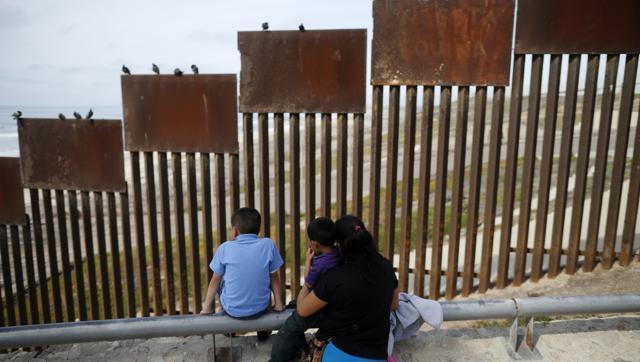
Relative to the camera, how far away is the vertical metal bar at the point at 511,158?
13.4 feet

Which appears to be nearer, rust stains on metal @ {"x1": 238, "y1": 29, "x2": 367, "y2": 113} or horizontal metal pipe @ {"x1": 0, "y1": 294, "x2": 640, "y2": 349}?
horizontal metal pipe @ {"x1": 0, "y1": 294, "x2": 640, "y2": 349}

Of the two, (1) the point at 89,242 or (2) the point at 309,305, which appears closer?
(2) the point at 309,305

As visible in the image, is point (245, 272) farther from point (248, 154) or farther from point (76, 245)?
point (76, 245)

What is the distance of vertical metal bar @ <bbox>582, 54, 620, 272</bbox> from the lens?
4.16 metres

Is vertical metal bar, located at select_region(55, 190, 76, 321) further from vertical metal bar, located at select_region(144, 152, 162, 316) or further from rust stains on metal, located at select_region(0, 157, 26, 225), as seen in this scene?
vertical metal bar, located at select_region(144, 152, 162, 316)

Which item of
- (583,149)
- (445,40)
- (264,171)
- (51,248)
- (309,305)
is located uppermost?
(445,40)

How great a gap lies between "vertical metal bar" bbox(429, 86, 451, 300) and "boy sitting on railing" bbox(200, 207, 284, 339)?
5.84 feet

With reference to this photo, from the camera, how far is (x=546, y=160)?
4.38 meters

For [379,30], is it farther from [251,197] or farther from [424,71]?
[251,197]

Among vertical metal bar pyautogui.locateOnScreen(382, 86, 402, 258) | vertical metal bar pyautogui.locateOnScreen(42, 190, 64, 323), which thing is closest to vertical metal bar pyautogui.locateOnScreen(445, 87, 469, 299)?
vertical metal bar pyautogui.locateOnScreen(382, 86, 402, 258)

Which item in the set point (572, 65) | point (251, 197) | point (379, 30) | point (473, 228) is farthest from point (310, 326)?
point (572, 65)

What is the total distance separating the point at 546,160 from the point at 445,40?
144cm

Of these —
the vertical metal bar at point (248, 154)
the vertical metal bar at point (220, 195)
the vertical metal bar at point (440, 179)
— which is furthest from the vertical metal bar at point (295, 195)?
the vertical metal bar at point (440, 179)

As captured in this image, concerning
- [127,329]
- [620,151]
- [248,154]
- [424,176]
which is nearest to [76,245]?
[248,154]
